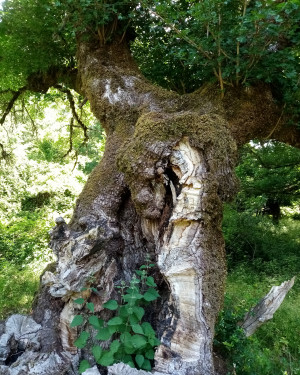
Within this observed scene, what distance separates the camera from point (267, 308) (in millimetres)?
2744

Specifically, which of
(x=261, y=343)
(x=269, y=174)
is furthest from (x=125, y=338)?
(x=269, y=174)

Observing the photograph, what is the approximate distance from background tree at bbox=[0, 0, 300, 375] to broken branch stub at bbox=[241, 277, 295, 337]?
0.60 m

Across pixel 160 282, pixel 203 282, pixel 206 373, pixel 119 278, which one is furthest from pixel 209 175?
pixel 206 373

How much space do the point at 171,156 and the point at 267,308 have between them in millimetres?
1579

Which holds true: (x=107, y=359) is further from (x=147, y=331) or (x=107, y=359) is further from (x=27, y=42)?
(x=27, y=42)

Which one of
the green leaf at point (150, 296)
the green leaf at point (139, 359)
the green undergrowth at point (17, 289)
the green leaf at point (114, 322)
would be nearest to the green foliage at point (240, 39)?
the green leaf at point (150, 296)

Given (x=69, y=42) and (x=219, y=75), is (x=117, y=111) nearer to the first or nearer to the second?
(x=219, y=75)

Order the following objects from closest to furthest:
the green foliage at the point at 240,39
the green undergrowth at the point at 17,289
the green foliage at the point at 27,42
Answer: the green foliage at the point at 240,39 → the green undergrowth at the point at 17,289 → the green foliage at the point at 27,42

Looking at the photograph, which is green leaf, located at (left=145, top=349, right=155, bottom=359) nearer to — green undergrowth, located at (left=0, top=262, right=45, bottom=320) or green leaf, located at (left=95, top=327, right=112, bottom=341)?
green leaf, located at (left=95, top=327, right=112, bottom=341)

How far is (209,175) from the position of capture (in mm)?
2416

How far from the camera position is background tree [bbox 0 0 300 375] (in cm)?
222

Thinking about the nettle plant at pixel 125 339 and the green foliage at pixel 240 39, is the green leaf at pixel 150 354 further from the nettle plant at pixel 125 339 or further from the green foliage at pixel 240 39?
the green foliage at pixel 240 39

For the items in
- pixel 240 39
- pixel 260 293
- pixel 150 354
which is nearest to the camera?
pixel 150 354

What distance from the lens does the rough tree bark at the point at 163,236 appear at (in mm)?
2123
